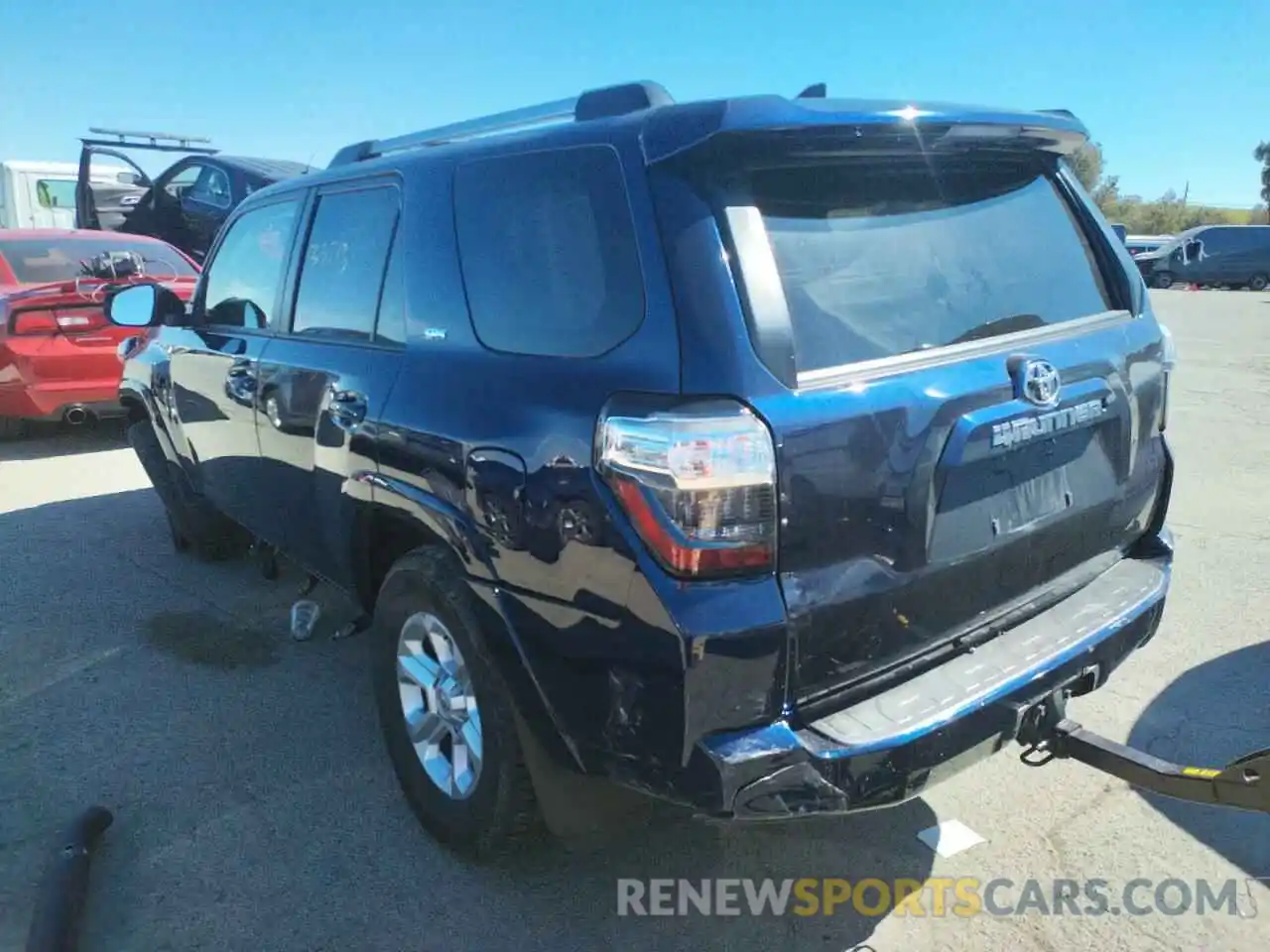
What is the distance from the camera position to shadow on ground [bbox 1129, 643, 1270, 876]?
9.07 ft

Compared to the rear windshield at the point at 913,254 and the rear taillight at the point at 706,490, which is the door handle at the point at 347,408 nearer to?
the rear taillight at the point at 706,490

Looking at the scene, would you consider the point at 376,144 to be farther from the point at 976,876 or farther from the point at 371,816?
the point at 976,876

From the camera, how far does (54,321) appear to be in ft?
24.7

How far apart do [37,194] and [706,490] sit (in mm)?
20027

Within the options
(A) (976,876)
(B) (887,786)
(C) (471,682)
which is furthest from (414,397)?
(A) (976,876)

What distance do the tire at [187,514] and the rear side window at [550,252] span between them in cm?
307

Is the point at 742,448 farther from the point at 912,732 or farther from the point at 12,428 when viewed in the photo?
the point at 12,428

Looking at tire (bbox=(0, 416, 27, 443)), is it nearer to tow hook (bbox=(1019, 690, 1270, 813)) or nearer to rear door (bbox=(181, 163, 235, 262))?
rear door (bbox=(181, 163, 235, 262))

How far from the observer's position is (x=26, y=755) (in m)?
3.39

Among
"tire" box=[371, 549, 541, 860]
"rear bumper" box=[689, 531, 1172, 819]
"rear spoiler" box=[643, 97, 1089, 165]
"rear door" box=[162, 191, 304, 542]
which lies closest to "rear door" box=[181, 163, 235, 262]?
"rear door" box=[162, 191, 304, 542]

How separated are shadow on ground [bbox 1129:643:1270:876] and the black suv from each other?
0.68m

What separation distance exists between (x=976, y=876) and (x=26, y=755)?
3198mm

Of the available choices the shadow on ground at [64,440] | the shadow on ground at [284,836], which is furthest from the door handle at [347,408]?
the shadow on ground at [64,440]

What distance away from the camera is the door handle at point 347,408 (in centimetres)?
289
